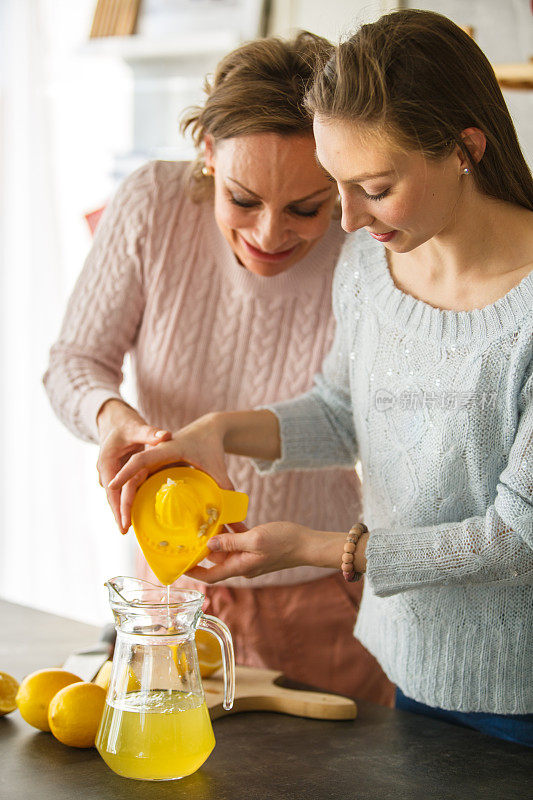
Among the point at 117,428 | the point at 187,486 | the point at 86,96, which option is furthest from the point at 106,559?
the point at 187,486

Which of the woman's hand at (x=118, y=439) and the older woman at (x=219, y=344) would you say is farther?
the older woman at (x=219, y=344)

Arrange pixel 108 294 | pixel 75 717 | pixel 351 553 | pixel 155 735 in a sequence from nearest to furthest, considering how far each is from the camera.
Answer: pixel 155 735 → pixel 75 717 → pixel 351 553 → pixel 108 294

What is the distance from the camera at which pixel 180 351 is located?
165 cm

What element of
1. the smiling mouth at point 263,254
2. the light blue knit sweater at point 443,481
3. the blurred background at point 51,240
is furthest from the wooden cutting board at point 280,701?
the blurred background at point 51,240

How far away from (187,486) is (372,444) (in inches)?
12.3

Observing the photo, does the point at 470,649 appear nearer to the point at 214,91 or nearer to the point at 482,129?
the point at 482,129

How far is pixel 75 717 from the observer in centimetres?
109

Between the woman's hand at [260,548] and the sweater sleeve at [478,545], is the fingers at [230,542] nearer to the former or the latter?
the woman's hand at [260,548]

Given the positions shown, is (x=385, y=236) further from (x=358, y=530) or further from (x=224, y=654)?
(x=224, y=654)

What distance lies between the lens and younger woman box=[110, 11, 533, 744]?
108cm

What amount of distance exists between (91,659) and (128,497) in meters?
0.29

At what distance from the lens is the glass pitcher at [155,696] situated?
988 millimetres

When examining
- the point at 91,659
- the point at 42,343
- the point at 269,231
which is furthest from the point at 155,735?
the point at 42,343

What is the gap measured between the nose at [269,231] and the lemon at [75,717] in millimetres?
703
